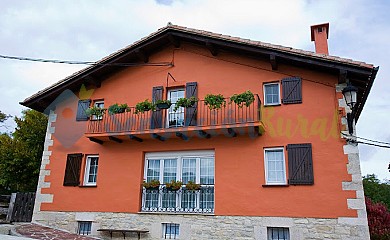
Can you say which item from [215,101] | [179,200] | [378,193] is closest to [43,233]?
[179,200]

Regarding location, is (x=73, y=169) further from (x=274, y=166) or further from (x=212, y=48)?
(x=274, y=166)

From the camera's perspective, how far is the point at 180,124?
10.7 meters

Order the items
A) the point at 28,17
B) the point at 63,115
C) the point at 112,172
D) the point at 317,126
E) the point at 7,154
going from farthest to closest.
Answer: the point at 7,154
the point at 63,115
the point at 112,172
the point at 28,17
the point at 317,126

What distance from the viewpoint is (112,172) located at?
10.8 meters

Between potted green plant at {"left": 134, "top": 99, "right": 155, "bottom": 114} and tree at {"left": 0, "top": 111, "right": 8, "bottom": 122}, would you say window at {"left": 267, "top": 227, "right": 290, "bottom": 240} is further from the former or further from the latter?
tree at {"left": 0, "top": 111, "right": 8, "bottom": 122}

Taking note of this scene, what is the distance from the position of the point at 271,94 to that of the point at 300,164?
232 centimetres

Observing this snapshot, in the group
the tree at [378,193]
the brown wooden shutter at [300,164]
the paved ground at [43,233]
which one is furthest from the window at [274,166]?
the tree at [378,193]

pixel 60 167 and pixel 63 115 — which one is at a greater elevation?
Result: pixel 63 115

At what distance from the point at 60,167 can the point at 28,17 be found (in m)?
5.04

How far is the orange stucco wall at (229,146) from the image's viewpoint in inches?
342

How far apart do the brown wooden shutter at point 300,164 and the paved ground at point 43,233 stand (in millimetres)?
6219

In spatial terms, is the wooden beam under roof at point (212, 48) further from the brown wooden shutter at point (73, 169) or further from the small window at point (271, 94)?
the brown wooden shutter at point (73, 169)

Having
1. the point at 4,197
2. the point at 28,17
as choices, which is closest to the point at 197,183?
the point at 28,17

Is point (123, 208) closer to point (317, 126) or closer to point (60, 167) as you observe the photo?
point (60, 167)
